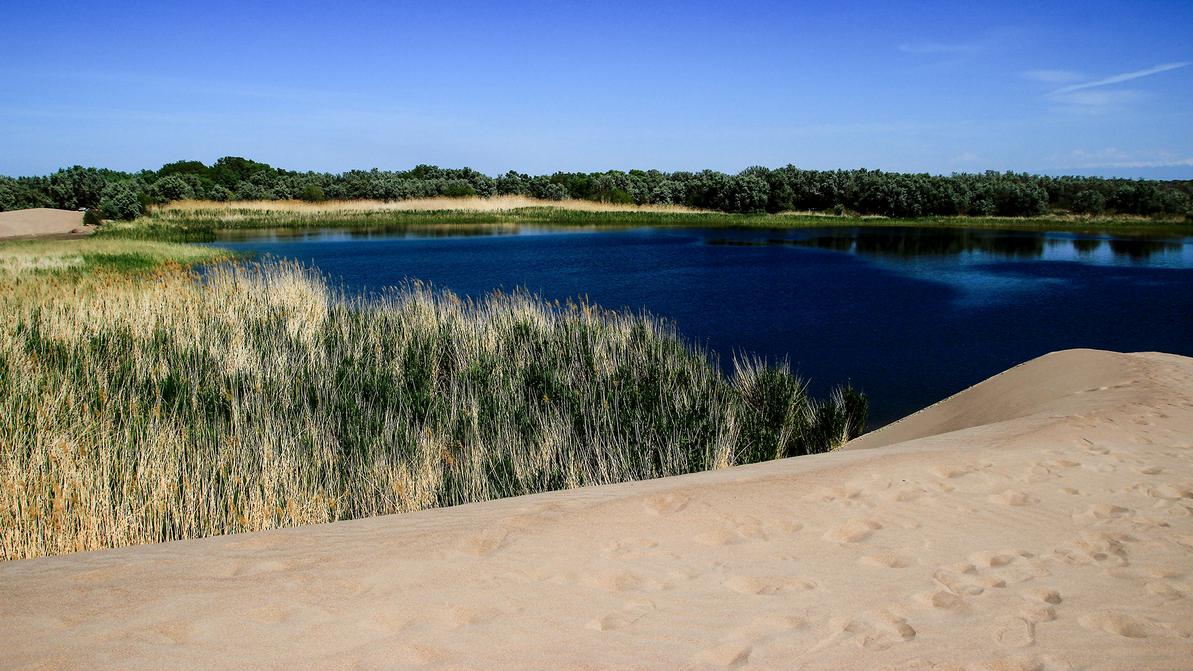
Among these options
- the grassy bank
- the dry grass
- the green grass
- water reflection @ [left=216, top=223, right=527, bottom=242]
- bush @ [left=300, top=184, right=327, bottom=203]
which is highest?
bush @ [left=300, top=184, right=327, bottom=203]

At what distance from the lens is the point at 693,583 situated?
377cm

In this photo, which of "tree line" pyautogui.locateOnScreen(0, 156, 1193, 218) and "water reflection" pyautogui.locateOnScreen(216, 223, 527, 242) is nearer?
"water reflection" pyautogui.locateOnScreen(216, 223, 527, 242)

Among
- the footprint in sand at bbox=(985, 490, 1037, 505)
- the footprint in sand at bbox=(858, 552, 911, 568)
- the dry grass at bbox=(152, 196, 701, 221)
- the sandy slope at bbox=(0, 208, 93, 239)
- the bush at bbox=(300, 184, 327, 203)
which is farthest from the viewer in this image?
the bush at bbox=(300, 184, 327, 203)

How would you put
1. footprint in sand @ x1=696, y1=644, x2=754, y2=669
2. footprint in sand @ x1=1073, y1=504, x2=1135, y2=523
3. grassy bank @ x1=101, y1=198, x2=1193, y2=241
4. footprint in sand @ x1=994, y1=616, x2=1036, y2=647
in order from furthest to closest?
grassy bank @ x1=101, y1=198, x2=1193, y2=241 → footprint in sand @ x1=1073, y1=504, x2=1135, y2=523 → footprint in sand @ x1=994, y1=616, x2=1036, y2=647 → footprint in sand @ x1=696, y1=644, x2=754, y2=669

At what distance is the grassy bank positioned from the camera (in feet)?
150

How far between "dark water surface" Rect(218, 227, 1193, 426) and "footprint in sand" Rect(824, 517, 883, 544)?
5.98 metres

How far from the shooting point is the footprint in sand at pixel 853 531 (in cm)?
434

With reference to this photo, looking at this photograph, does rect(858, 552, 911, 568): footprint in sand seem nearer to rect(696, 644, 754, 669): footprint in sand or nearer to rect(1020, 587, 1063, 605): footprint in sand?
rect(1020, 587, 1063, 605): footprint in sand

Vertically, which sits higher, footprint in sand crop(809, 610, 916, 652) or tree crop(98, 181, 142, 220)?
tree crop(98, 181, 142, 220)

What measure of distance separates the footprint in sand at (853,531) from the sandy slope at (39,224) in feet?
150

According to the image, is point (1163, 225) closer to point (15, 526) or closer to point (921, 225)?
point (921, 225)

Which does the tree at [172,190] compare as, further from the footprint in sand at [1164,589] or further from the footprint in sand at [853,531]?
the footprint in sand at [1164,589]

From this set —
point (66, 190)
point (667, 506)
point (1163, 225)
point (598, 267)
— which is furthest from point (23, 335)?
point (66, 190)

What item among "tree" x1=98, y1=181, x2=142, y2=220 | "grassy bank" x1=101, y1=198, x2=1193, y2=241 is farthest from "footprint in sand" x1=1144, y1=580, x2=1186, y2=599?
"tree" x1=98, y1=181, x2=142, y2=220
